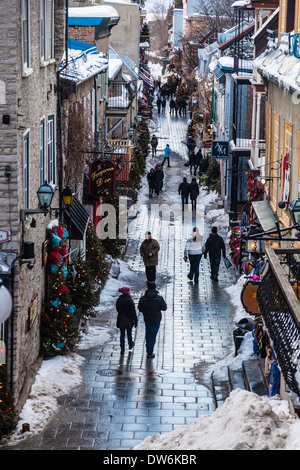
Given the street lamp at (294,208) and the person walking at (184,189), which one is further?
the person walking at (184,189)

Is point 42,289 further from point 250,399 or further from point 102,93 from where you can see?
point 102,93

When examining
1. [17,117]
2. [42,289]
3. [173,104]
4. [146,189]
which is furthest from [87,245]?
[173,104]

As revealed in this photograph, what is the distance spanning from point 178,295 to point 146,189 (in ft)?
57.1

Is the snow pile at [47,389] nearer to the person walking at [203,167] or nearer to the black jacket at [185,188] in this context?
the black jacket at [185,188]

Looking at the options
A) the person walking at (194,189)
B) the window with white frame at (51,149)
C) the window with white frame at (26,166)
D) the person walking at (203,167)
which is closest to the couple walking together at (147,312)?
the window with white frame at (51,149)

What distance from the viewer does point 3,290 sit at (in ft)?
22.4

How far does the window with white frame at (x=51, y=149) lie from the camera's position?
53.8ft

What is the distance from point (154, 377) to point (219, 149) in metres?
16.6

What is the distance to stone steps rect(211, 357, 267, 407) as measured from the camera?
44.1 feet

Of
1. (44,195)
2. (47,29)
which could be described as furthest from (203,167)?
(44,195)

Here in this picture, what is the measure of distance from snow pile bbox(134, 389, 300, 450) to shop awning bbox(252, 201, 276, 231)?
10099mm

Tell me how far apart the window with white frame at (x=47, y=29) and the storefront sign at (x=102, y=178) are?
5394 mm

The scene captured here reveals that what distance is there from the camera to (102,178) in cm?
2166

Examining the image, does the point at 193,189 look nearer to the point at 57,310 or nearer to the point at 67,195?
the point at 67,195
